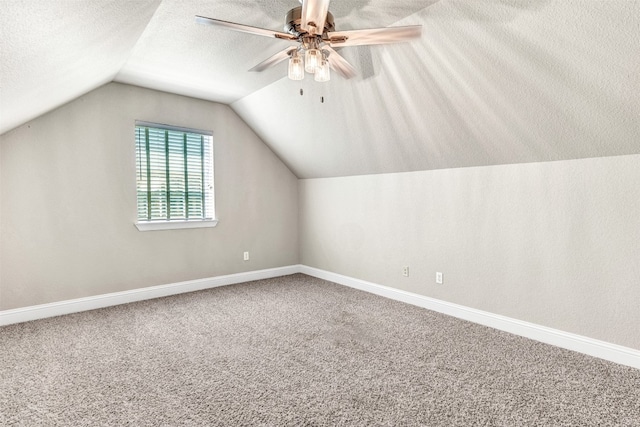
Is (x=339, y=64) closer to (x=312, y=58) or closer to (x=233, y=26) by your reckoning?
(x=312, y=58)

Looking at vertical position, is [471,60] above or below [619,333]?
above

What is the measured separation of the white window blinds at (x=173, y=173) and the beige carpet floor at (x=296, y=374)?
1283 mm

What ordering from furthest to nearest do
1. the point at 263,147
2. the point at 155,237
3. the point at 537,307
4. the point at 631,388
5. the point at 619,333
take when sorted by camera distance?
1. the point at 263,147
2. the point at 155,237
3. the point at 537,307
4. the point at 619,333
5. the point at 631,388

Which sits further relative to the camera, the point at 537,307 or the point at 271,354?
the point at 537,307

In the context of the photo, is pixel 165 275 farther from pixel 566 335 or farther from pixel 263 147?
pixel 566 335

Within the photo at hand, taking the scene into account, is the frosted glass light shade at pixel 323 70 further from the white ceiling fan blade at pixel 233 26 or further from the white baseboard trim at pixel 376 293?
the white baseboard trim at pixel 376 293

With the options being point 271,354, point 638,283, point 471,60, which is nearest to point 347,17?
point 471,60

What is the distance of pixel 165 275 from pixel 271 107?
2.35m

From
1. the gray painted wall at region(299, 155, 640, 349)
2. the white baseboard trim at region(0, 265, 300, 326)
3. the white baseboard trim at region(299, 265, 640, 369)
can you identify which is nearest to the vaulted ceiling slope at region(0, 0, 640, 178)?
the gray painted wall at region(299, 155, 640, 349)

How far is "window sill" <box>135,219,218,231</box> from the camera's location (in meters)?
3.93

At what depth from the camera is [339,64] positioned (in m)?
2.21

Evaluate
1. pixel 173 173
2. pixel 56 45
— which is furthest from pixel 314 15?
pixel 173 173

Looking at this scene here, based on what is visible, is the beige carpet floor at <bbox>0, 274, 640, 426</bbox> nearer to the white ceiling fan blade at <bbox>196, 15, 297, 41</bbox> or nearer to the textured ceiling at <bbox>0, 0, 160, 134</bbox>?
the textured ceiling at <bbox>0, 0, 160, 134</bbox>

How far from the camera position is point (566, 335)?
265cm
